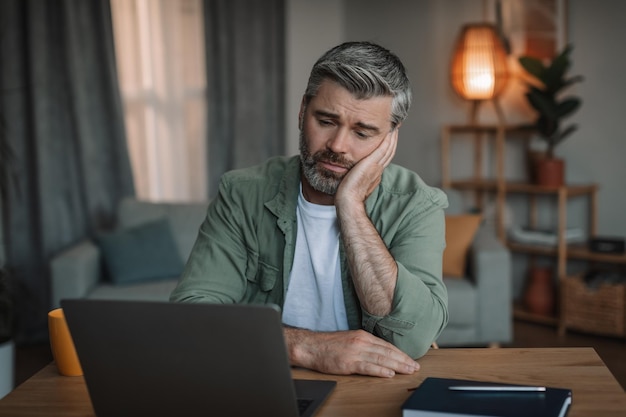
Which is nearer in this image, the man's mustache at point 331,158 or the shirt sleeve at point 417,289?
the shirt sleeve at point 417,289

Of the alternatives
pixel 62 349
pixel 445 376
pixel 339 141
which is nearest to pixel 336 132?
pixel 339 141

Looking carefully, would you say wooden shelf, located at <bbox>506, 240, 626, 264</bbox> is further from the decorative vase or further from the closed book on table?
the closed book on table

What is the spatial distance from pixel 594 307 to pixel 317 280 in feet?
8.99

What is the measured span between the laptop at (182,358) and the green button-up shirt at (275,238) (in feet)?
1.67

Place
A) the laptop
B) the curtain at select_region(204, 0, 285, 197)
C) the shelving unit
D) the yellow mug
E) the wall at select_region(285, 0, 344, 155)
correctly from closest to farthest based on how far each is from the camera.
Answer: the laptop → the yellow mug → the shelving unit → the curtain at select_region(204, 0, 285, 197) → the wall at select_region(285, 0, 344, 155)

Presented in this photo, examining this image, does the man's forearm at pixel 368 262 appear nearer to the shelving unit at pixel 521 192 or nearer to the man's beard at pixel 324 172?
the man's beard at pixel 324 172

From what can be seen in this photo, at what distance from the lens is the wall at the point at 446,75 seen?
14.6 ft

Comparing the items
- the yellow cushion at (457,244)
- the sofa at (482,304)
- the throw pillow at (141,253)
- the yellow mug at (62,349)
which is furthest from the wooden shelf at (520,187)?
the yellow mug at (62,349)

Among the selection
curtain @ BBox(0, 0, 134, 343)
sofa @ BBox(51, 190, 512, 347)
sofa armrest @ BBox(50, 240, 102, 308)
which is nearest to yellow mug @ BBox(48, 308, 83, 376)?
sofa @ BBox(51, 190, 512, 347)

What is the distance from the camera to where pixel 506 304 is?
366 cm

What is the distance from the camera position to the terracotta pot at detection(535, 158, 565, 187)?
4348 millimetres

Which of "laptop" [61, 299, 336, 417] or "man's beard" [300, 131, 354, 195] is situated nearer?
"laptop" [61, 299, 336, 417]

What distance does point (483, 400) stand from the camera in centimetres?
122

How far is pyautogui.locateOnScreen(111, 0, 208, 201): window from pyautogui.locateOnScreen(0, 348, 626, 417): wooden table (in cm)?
319
